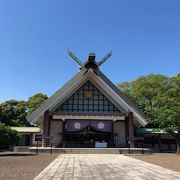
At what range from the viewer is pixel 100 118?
75.2 feet

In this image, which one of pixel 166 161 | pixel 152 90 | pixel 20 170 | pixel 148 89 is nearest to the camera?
pixel 20 170

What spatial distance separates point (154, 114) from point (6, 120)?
1032 inches

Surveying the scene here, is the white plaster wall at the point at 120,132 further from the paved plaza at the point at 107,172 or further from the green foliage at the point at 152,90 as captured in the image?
the paved plaza at the point at 107,172

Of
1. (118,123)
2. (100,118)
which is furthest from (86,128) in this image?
(118,123)

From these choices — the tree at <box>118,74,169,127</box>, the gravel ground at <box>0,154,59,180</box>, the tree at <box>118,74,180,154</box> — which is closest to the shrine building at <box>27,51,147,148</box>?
the gravel ground at <box>0,154,59,180</box>

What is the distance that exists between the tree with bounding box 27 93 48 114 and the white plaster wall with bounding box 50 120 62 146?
831 inches

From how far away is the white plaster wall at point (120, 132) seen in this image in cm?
2317

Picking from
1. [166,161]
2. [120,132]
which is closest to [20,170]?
Result: [166,161]

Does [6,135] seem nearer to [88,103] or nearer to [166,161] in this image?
[88,103]

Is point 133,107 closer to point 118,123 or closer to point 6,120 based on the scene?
point 118,123

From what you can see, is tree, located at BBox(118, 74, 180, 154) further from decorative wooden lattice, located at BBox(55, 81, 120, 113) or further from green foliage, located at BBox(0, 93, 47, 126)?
green foliage, located at BBox(0, 93, 47, 126)

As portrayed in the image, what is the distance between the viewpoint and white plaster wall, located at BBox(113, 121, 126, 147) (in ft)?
76.0

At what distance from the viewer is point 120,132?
926 inches

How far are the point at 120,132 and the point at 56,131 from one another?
6.08 m
